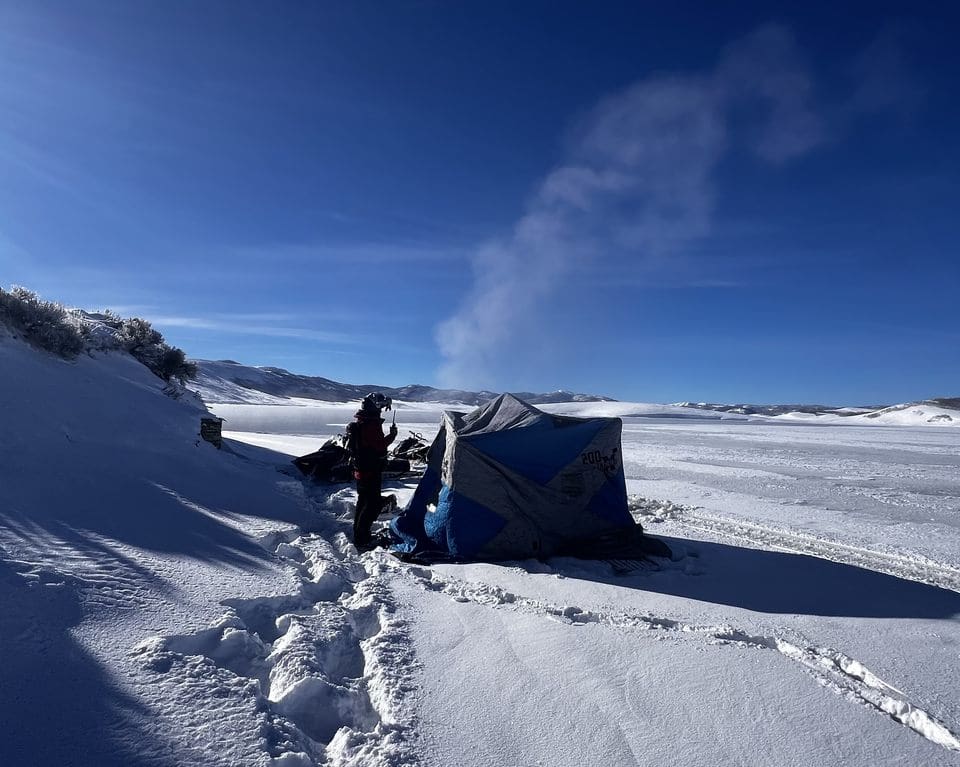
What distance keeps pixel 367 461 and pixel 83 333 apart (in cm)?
902

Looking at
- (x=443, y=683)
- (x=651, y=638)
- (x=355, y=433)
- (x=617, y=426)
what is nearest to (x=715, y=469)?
(x=617, y=426)

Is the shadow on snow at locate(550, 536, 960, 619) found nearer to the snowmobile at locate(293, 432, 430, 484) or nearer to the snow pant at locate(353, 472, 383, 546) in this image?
the snow pant at locate(353, 472, 383, 546)

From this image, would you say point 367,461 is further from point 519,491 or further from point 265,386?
point 265,386

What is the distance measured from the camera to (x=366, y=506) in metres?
6.57

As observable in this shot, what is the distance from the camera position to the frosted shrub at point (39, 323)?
953 centimetres

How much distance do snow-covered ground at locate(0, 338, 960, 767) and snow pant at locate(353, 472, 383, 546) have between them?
202mm

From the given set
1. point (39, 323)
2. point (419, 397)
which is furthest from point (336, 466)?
point (419, 397)

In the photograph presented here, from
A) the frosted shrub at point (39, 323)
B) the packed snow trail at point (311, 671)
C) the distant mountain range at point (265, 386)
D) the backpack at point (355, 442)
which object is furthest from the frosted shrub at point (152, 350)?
the distant mountain range at point (265, 386)

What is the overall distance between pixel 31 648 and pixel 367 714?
5.44ft

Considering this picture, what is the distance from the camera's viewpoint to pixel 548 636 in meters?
3.80

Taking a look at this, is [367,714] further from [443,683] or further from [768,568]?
[768,568]

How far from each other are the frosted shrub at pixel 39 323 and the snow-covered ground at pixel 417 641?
307cm

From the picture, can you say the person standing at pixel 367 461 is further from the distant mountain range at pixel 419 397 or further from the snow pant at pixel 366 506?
the distant mountain range at pixel 419 397

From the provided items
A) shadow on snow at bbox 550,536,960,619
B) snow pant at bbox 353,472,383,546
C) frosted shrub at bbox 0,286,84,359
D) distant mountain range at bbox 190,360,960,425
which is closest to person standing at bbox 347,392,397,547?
snow pant at bbox 353,472,383,546
